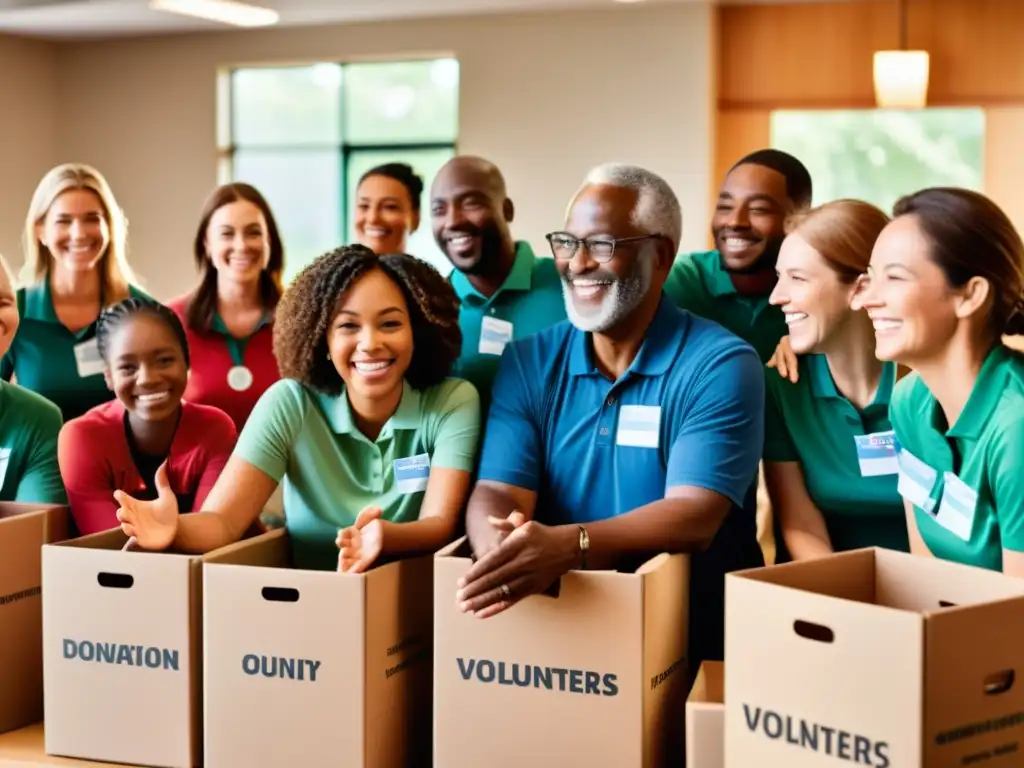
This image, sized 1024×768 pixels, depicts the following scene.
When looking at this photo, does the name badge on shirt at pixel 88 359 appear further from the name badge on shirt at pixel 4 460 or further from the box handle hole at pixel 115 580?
the box handle hole at pixel 115 580

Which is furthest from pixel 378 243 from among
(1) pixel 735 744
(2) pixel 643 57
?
(2) pixel 643 57

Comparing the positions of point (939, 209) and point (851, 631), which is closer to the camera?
point (851, 631)

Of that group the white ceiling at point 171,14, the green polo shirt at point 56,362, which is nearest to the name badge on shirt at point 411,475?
the green polo shirt at point 56,362

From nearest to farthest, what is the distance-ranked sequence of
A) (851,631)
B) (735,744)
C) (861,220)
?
(851,631) → (735,744) → (861,220)

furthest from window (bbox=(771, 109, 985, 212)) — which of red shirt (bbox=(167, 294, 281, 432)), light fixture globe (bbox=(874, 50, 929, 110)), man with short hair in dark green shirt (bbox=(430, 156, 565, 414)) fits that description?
red shirt (bbox=(167, 294, 281, 432))

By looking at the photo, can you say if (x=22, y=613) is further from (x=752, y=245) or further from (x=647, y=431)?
(x=752, y=245)

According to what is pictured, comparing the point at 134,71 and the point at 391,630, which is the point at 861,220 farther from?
the point at 134,71

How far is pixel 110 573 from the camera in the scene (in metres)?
2.10

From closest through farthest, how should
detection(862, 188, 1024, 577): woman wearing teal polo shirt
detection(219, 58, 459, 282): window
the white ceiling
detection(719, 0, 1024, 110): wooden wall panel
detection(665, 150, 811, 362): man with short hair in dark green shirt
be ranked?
detection(862, 188, 1024, 577): woman wearing teal polo shirt → detection(665, 150, 811, 362): man with short hair in dark green shirt → detection(719, 0, 1024, 110): wooden wall panel → the white ceiling → detection(219, 58, 459, 282): window

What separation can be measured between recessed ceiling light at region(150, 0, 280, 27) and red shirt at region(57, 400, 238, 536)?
5681 mm

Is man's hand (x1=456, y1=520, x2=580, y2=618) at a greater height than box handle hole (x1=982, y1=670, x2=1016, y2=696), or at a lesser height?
greater

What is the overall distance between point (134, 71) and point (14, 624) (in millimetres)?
8091

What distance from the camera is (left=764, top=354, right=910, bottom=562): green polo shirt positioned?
2.30 m

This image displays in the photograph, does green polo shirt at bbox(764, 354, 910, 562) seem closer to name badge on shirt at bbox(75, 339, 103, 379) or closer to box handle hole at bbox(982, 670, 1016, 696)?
box handle hole at bbox(982, 670, 1016, 696)
